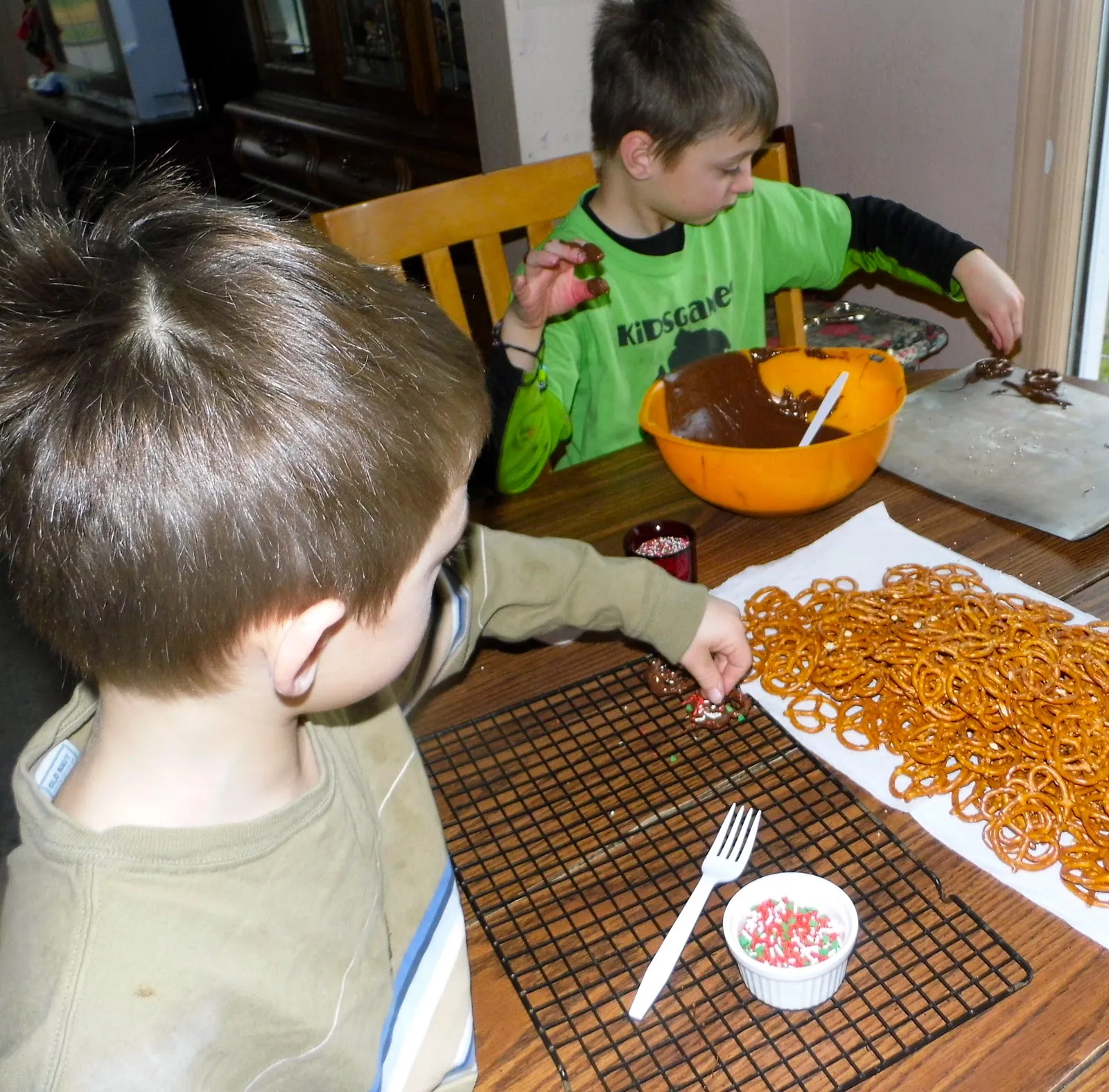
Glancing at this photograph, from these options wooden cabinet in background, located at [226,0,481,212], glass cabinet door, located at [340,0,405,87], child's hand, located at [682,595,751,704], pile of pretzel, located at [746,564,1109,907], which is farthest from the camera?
glass cabinet door, located at [340,0,405,87]

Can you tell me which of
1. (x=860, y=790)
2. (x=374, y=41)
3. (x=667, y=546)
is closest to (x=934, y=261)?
(x=667, y=546)

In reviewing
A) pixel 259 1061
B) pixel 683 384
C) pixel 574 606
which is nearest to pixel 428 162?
pixel 683 384

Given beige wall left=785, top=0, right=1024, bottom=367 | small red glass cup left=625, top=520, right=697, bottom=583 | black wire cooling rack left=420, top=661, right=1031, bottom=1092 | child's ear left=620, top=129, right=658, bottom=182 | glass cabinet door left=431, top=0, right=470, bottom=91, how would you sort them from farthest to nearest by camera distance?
1. glass cabinet door left=431, top=0, right=470, bottom=91
2. beige wall left=785, top=0, right=1024, bottom=367
3. child's ear left=620, top=129, right=658, bottom=182
4. small red glass cup left=625, top=520, right=697, bottom=583
5. black wire cooling rack left=420, top=661, right=1031, bottom=1092

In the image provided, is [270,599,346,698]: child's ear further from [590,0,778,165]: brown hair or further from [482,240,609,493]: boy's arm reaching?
[590,0,778,165]: brown hair

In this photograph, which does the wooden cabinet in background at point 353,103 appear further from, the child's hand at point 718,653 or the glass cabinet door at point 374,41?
the child's hand at point 718,653

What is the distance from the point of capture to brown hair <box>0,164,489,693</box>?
47 cm

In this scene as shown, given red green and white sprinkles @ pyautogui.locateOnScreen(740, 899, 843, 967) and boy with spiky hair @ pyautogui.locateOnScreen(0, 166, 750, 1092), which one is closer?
boy with spiky hair @ pyautogui.locateOnScreen(0, 166, 750, 1092)

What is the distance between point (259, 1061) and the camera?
56 cm

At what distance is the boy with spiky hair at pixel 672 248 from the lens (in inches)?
50.4

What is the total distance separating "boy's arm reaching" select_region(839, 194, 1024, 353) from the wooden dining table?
154 millimetres

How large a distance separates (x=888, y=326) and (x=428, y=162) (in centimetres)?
133

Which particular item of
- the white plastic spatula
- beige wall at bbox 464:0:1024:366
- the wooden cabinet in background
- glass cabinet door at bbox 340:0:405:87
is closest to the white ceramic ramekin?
the white plastic spatula

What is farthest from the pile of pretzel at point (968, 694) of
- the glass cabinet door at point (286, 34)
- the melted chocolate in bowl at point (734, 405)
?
the glass cabinet door at point (286, 34)

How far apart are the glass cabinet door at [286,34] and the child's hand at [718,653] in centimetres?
301
